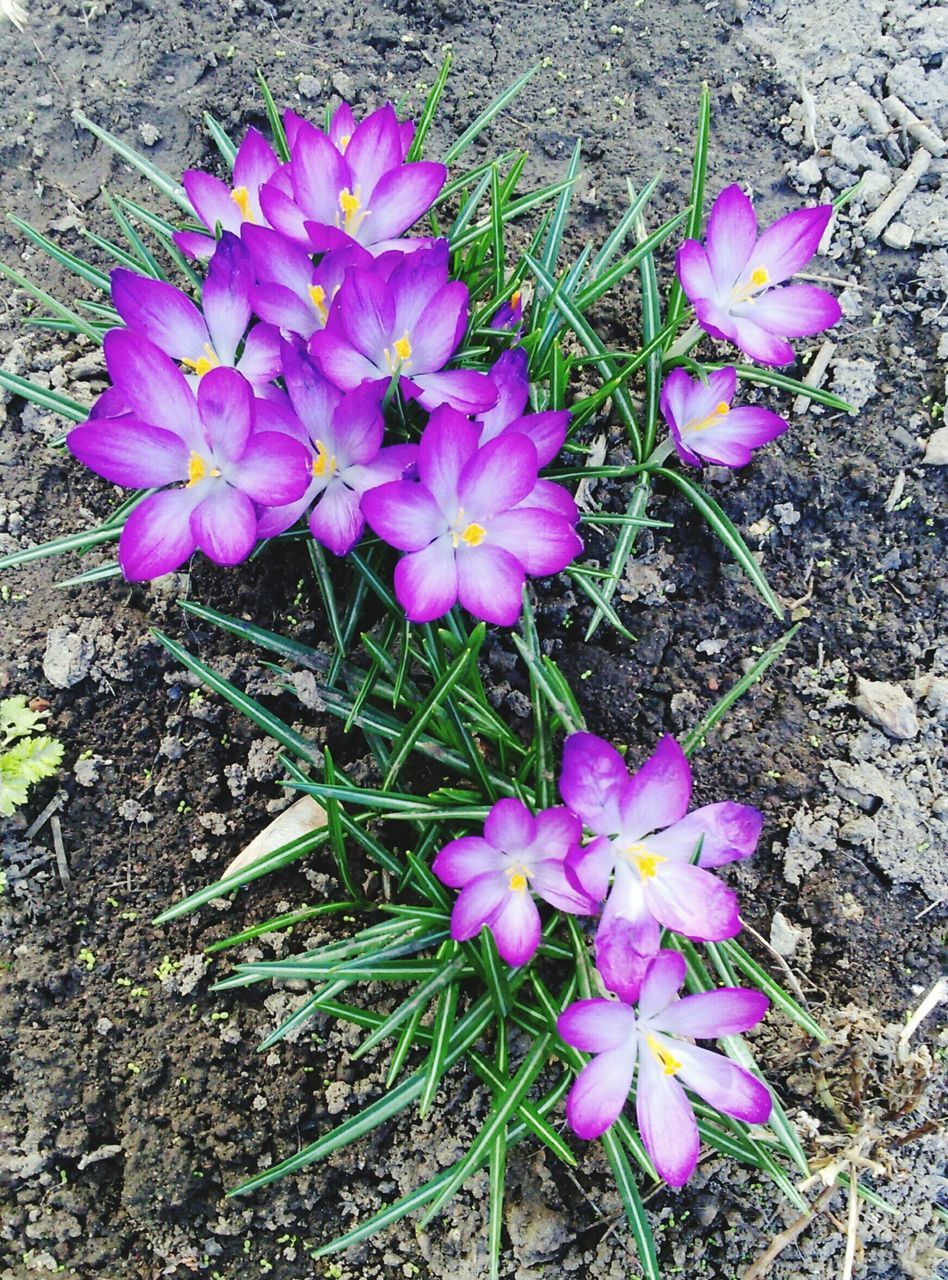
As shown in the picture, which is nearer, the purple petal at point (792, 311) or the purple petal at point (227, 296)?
the purple petal at point (227, 296)

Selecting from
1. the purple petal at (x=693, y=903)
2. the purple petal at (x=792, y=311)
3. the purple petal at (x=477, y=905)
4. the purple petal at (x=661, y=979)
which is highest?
the purple petal at (x=792, y=311)

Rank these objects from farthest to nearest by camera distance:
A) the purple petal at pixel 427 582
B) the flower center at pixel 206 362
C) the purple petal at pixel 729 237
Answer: the purple petal at pixel 729 237 → the flower center at pixel 206 362 → the purple petal at pixel 427 582

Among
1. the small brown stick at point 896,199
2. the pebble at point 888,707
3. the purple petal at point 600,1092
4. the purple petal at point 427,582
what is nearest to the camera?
the purple petal at point 600,1092

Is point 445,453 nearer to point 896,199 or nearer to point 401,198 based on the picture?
point 401,198

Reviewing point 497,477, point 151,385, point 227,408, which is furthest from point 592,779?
point 151,385

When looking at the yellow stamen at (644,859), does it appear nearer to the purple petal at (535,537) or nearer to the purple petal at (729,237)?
Answer: the purple petal at (535,537)

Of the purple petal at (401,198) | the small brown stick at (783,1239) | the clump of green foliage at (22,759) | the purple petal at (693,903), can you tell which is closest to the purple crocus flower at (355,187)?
the purple petal at (401,198)

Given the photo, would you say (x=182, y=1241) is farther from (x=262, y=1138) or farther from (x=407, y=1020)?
(x=407, y=1020)
